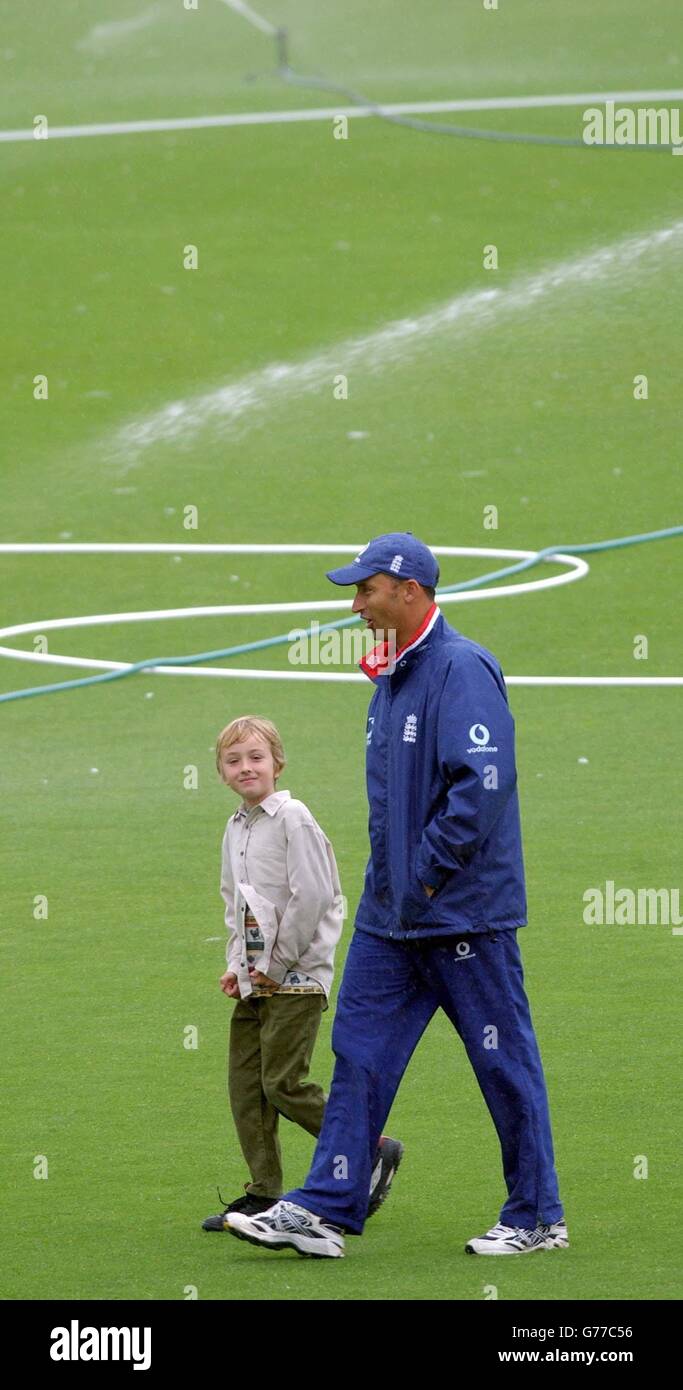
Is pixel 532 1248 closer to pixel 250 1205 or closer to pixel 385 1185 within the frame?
pixel 385 1185

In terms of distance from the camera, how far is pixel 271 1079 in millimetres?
6742

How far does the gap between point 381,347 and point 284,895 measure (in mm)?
19252

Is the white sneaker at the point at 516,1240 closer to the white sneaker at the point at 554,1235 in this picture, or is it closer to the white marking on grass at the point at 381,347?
the white sneaker at the point at 554,1235

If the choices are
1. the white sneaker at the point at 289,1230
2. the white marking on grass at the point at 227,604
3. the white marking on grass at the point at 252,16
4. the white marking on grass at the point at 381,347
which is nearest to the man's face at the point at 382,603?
the white sneaker at the point at 289,1230

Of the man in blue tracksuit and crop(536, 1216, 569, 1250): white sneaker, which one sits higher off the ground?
the man in blue tracksuit

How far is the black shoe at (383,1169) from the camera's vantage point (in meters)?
6.70

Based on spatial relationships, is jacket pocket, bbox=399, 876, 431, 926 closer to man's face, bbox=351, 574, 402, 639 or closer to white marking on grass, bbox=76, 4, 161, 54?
man's face, bbox=351, 574, 402, 639

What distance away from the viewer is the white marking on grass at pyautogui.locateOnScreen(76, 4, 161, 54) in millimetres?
38812

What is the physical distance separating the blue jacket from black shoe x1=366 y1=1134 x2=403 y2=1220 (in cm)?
77

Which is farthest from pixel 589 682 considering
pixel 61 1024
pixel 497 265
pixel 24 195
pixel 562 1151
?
pixel 24 195

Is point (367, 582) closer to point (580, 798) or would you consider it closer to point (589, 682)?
point (580, 798)

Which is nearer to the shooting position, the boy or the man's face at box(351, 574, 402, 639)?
the man's face at box(351, 574, 402, 639)

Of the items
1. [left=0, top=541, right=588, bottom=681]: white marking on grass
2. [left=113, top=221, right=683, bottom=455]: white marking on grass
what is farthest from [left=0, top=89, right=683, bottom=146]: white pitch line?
[left=0, top=541, right=588, bottom=681]: white marking on grass

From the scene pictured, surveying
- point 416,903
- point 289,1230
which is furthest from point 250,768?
point 289,1230
